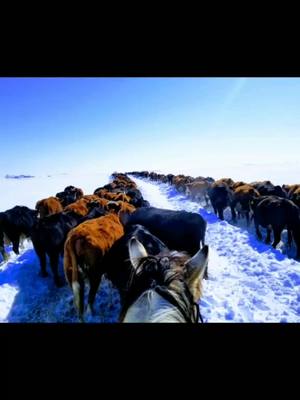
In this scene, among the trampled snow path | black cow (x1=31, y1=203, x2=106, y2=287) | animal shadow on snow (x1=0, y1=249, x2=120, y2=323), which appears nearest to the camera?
the trampled snow path

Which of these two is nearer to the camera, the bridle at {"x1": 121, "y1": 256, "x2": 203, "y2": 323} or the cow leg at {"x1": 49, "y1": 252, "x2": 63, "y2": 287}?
the bridle at {"x1": 121, "y1": 256, "x2": 203, "y2": 323}

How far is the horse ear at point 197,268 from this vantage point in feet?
4.66

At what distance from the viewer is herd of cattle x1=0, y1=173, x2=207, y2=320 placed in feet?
12.1

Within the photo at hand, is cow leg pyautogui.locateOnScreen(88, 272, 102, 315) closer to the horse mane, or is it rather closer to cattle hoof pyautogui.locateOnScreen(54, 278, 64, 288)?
cattle hoof pyautogui.locateOnScreen(54, 278, 64, 288)

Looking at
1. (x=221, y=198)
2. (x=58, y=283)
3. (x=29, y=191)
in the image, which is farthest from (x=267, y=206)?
(x=29, y=191)

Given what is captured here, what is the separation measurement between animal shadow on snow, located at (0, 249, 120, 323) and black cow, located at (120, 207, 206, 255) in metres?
1.58

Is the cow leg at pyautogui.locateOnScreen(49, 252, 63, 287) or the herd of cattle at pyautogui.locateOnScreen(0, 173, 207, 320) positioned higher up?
the herd of cattle at pyautogui.locateOnScreen(0, 173, 207, 320)

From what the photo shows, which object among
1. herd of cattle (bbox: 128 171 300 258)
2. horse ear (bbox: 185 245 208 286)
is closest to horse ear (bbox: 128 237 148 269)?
horse ear (bbox: 185 245 208 286)

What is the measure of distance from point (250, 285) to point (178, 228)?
178cm
